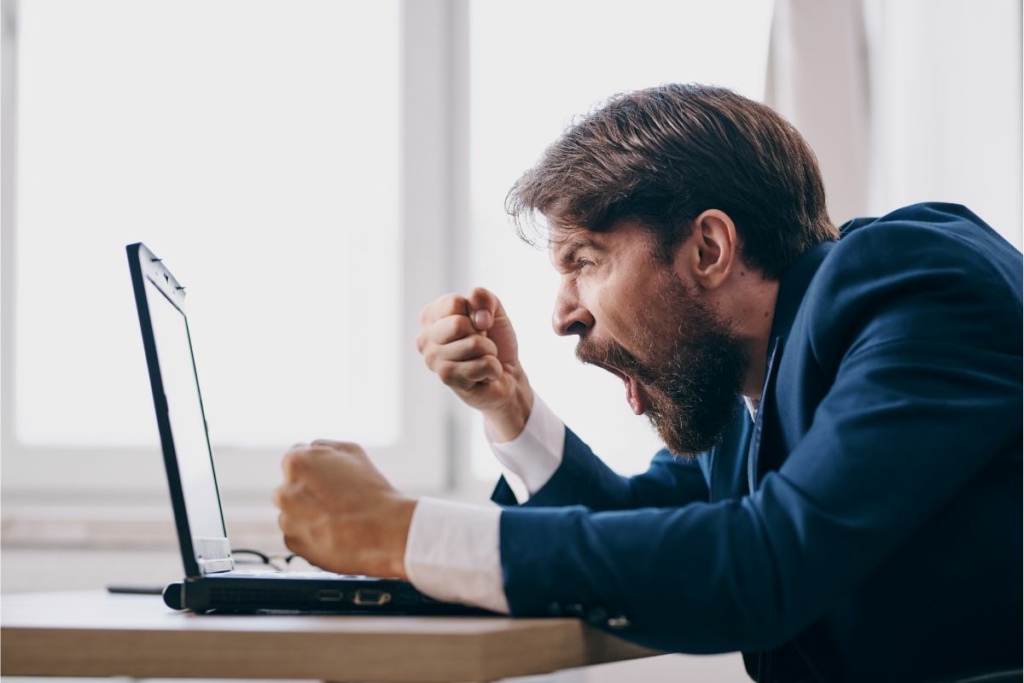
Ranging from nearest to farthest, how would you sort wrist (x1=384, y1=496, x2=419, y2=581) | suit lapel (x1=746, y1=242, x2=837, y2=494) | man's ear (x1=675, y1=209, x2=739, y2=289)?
wrist (x1=384, y1=496, x2=419, y2=581) → suit lapel (x1=746, y1=242, x2=837, y2=494) → man's ear (x1=675, y1=209, x2=739, y2=289)

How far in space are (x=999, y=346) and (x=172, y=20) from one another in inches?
88.3

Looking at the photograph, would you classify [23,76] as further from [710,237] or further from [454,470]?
[710,237]

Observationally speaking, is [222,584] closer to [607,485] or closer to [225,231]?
[607,485]

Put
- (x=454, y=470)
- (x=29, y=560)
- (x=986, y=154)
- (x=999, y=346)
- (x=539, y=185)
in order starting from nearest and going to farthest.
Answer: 1. (x=999, y=346)
2. (x=539, y=185)
3. (x=986, y=154)
4. (x=29, y=560)
5. (x=454, y=470)

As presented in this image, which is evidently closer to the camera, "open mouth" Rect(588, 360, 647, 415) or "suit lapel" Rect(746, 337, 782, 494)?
"suit lapel" Rect(746, 337, 782, 494)

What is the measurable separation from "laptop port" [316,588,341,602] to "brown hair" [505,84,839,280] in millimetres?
621

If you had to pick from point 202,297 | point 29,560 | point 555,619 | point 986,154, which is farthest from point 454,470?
point 555,619

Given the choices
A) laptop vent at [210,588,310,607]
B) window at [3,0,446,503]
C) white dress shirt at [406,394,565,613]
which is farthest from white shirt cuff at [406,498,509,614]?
window at [3,0,446,503]

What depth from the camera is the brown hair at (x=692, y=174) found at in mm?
1206

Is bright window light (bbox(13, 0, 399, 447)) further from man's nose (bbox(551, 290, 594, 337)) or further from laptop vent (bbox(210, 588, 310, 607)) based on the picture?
laptop vent (bbox(210, 588, 310, 607))

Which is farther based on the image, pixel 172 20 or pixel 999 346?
pixel 172 20

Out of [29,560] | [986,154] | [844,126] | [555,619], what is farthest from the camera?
[29,560]

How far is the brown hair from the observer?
121 cm

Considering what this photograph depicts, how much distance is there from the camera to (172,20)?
2.49 metres
